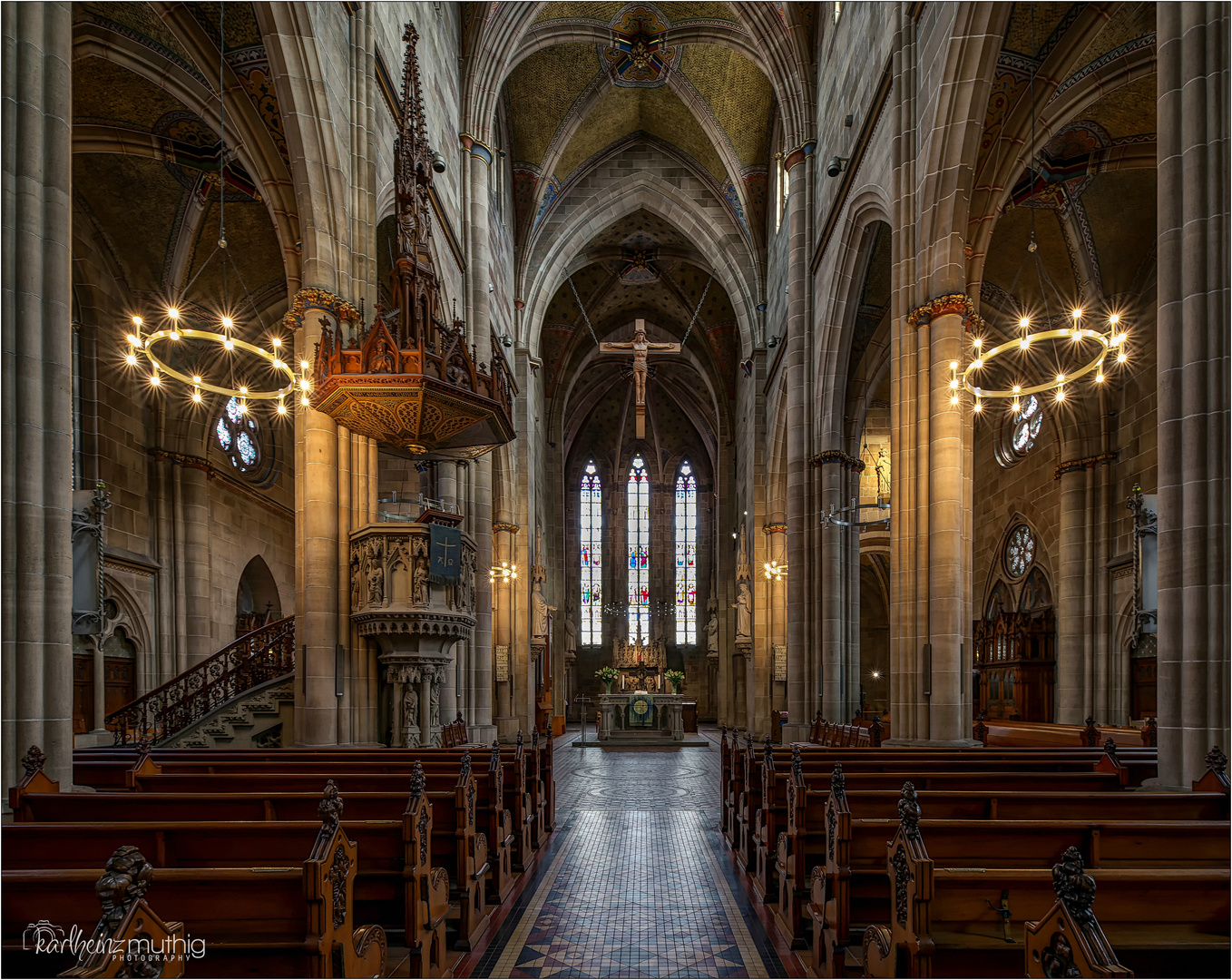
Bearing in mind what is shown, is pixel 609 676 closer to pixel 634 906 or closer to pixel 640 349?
pixel 640 349

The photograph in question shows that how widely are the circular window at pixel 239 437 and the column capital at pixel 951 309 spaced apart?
42.7 feet

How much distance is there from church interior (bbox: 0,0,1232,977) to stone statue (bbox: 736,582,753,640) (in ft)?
0.51

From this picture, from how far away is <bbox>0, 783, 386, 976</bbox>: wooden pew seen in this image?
134 inches

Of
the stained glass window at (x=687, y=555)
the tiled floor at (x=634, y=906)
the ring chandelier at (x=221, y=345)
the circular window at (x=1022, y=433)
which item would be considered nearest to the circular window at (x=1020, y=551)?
the circular window at (x=1022, y=433)

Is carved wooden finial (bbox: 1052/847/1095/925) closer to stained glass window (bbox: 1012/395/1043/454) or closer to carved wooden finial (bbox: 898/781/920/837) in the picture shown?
carved wooden finial (bbox: 898/781/920/837)

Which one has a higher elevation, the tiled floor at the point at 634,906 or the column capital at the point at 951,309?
the column capital at the point at 951,309

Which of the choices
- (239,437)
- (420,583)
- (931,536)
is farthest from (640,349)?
(420,583)

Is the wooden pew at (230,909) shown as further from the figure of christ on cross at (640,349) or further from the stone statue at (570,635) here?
the stone statue at (570,635)

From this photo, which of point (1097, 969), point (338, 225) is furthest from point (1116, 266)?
point (1097, 969)

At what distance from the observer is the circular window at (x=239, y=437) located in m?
18.1

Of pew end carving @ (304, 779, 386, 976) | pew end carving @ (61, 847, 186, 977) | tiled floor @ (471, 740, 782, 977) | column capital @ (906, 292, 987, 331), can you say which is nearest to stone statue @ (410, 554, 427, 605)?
tiled floor @ (471, 740, 782, 977)

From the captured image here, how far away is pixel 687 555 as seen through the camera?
38.2m

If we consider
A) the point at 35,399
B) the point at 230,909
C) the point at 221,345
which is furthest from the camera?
the point at 221,345

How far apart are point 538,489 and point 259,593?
10.2 metres
